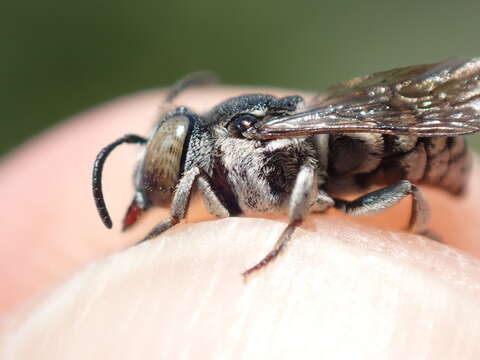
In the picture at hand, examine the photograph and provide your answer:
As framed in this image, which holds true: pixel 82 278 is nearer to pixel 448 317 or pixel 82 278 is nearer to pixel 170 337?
pixel 170 337

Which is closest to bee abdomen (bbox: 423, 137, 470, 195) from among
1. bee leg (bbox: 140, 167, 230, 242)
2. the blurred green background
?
bee leg (bbox: 140, 167, 230, 242)

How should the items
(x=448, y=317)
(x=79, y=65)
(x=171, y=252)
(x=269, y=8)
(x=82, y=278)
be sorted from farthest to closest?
(x=269, y=8) < (x=79, y=65) < (x=82, y=278) < (x=171, y=252) < (x=448, y=317)

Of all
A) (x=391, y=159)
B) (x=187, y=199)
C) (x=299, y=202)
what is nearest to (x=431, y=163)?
(x=391, y=159)

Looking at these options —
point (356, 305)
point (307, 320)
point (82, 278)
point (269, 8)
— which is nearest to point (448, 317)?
point (356, 305)

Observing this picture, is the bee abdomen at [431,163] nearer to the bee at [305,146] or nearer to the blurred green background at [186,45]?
the bee at [305,146]

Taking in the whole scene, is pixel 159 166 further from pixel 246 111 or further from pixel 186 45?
pixel 186 45

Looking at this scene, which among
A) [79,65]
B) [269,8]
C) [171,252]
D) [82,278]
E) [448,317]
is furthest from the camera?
[269,8]

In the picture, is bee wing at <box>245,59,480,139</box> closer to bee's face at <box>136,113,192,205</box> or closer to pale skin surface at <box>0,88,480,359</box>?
bee's face at <box>136,113,192,205</box>

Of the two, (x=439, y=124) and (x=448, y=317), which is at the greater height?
(x=439, y=124)
